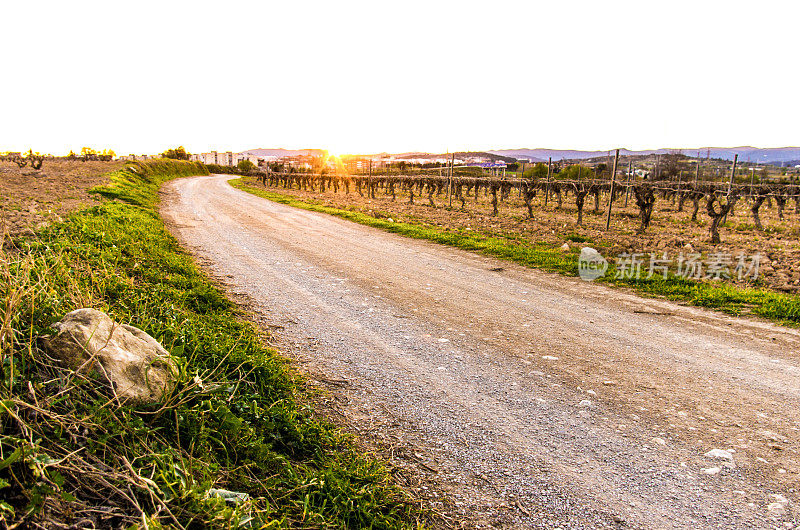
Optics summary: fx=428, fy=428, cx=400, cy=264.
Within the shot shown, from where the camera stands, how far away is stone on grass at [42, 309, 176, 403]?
228cm

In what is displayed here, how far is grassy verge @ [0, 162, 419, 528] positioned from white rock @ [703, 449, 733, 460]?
1992 millimetres

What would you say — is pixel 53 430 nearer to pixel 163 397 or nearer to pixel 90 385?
pixel 90 385

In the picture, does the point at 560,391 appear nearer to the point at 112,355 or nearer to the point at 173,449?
the point at 173,449

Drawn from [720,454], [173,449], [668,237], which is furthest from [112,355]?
[668,237]

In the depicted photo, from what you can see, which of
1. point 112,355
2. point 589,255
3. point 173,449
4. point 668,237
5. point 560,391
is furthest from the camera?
point 668,237

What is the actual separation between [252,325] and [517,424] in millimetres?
3066

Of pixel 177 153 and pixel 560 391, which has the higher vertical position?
pixel 177 153

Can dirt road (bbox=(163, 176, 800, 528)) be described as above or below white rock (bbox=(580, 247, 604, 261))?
below

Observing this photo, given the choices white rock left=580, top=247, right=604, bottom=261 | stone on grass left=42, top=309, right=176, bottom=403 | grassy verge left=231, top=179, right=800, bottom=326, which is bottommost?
grassy verge left=231, top=179, right=800, bottom=326

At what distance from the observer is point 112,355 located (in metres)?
2.38

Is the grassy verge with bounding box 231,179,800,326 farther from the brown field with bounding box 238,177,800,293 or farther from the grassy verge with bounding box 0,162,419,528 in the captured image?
the grassy verge with bounding box 0,162,419,528

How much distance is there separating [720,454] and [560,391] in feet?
3.60

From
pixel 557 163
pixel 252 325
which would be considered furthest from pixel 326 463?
pixel 557 163

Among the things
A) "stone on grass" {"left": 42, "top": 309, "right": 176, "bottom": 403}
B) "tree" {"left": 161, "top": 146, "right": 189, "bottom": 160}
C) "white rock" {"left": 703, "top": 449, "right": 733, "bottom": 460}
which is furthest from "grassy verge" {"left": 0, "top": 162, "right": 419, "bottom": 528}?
"tree" {"left": 161, "top": 146, "right": 189, "bottom": 160}
